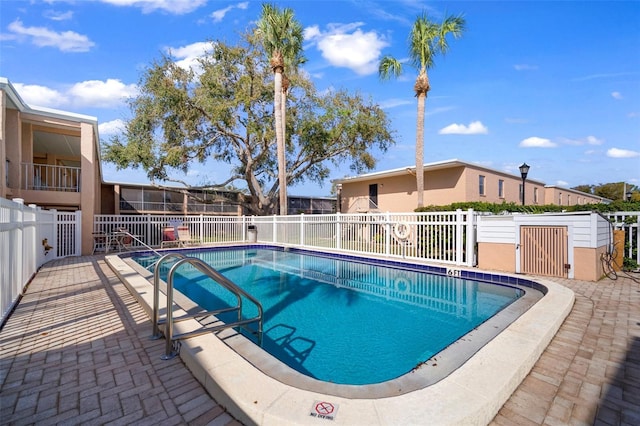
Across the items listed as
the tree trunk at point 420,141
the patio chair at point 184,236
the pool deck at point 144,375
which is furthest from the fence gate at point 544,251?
the patio chair at point 184,236

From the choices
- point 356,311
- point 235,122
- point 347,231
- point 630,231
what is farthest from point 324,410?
point 235,122

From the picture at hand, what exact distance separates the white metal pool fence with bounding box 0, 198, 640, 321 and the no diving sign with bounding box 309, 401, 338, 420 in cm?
415

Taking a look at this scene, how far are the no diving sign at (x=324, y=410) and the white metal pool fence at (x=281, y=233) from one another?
4155 mm

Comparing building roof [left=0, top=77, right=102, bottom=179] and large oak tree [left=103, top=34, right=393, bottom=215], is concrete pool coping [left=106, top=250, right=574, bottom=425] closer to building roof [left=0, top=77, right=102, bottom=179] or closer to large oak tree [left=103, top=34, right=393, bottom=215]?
building roof [left=0, top=77, right=102, bottom=179]

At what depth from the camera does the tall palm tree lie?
15531mm

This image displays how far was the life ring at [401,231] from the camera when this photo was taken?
9688 mm

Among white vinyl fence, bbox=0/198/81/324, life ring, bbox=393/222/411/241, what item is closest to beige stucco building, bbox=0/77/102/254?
white vinyl fence, bbox=0/198/81/324

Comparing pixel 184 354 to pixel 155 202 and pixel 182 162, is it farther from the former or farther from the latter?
pixel 155 202

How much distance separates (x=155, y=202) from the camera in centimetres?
2584

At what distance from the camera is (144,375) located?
262cm

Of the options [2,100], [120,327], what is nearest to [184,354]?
[120,327]

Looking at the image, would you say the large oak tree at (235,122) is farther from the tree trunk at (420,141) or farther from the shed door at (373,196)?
the tree trunk at (420,141)

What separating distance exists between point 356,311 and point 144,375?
361cm

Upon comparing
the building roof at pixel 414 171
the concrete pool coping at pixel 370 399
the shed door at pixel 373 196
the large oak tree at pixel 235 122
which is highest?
the large oak tree at pixel 235 122
